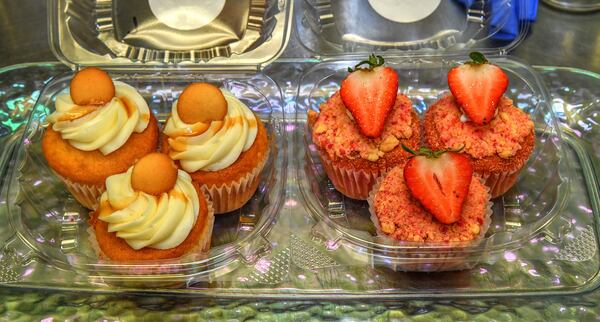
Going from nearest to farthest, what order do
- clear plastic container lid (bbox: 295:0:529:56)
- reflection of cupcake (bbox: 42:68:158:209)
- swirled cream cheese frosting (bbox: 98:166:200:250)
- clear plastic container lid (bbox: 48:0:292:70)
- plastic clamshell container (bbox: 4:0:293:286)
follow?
swirled cream cheese frosting (bbox: 98:166:200:250), plastic clamshell container (bbox: 4:0:293:286), reflection of cupcake (bbox: 42:68:158:209), clear plastic container lid (bbox: 48:0:292:70), clear plastic container lid (bbox: 295:0:529:56)

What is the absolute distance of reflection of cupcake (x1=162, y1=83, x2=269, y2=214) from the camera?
208cm

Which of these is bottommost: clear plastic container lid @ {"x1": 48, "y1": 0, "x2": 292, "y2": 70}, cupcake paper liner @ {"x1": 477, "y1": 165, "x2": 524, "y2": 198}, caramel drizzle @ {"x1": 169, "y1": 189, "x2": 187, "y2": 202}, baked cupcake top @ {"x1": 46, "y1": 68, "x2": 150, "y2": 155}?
cupcake paper liner @ {"x1": 477, "y1": 165, "x2": 524, "y2": 198}

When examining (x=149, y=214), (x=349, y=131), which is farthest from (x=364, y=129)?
(x=149, y=214)

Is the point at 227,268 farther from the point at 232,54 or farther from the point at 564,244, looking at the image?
the point at 564,244

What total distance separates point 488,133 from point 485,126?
3 centimetres

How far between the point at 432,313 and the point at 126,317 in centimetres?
109

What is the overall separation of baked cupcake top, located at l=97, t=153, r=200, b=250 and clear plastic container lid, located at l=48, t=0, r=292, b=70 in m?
0.80

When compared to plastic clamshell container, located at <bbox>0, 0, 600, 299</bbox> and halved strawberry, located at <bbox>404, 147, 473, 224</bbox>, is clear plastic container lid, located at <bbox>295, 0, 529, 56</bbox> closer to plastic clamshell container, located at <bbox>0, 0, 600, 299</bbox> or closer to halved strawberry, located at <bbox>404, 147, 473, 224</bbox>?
plastic clamshell container, located at <bbox>0, 0, 600, 299</bbox>

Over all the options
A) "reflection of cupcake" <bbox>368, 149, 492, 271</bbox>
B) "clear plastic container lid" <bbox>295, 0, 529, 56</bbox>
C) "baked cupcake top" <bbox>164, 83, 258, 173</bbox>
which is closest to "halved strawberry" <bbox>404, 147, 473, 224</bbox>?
"reflection of cupcake" <bbox>368, 149, 492, 271</bbox>

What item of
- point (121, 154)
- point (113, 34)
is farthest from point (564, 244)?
point (113, 34)

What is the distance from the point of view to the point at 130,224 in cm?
186

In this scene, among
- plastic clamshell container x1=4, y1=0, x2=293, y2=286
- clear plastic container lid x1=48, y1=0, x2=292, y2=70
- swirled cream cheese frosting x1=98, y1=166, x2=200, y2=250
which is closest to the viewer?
swirled cream cheese frosting x1=98, y1=166, x2=200, y2=250

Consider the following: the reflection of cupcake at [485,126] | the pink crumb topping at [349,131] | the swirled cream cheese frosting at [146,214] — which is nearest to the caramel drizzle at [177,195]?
the swirled cream cheese frosting at [146,214]

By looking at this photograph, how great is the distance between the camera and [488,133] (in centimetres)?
216
